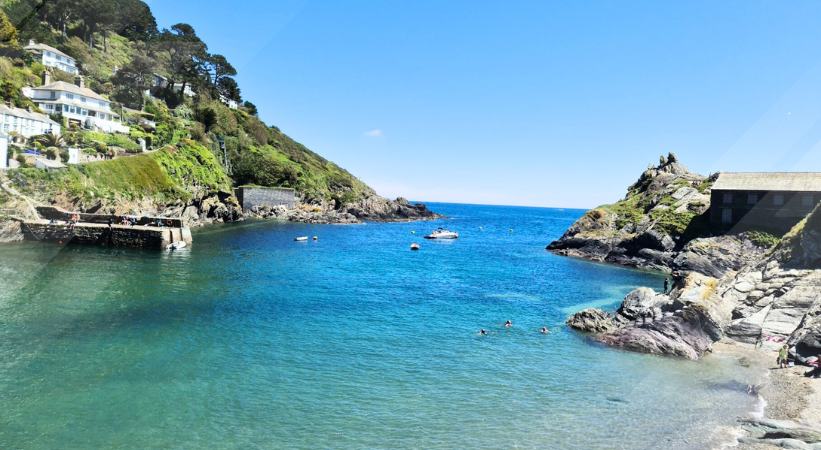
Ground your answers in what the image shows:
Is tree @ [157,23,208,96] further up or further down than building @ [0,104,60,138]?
further up

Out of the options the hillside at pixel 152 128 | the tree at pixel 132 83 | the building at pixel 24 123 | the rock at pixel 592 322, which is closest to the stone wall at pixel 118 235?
the hillside at pixel 152 128

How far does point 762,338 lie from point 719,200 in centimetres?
4860

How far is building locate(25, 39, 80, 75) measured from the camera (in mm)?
116562

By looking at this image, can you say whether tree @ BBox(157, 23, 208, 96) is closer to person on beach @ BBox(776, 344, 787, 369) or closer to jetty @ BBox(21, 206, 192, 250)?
jetty @ BBox(21, 206, 192, 250)

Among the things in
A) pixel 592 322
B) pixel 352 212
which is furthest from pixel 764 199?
pixel 352 212

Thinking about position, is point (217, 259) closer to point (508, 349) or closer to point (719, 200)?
point (508, 349)

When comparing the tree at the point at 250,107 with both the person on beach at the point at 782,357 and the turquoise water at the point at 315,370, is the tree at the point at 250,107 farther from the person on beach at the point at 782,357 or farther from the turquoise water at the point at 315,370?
the person on beach at the point at 782,357

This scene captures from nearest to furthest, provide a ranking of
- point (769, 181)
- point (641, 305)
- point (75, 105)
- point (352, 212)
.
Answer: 1. point (641, 305)
2. point (769, 181)
3. point (75, 105)
4. point (352, 212)

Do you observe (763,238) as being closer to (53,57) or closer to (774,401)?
(774,401)

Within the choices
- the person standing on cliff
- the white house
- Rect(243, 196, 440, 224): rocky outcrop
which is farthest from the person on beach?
Rect(243, 196, 440, 224): rocky outcrop

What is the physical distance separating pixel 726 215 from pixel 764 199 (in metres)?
5.50

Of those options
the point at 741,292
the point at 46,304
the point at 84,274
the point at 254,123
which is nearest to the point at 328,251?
the point at 84,274

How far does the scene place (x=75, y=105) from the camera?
10156 centimetres

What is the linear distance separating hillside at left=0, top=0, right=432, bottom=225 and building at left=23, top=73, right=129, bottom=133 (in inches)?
138
